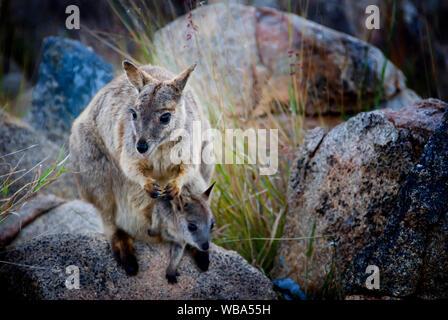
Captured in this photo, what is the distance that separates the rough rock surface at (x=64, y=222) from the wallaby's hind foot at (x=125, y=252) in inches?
56.8

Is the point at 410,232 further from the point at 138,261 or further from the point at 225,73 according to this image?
the point at 225,73

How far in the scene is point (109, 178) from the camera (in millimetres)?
4332

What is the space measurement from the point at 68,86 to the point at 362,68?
14.8ft

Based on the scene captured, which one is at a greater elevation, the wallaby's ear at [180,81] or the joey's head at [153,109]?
the wallaby's ear at [180,81]

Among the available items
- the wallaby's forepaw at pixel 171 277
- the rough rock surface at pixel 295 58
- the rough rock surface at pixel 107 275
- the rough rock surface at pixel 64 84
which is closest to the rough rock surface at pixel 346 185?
the rough rock surface at pixel 107 275

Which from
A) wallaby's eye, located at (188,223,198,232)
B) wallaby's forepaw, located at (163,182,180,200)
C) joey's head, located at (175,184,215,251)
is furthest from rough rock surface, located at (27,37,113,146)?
wallaby's eye, located at (188,223,198,232)

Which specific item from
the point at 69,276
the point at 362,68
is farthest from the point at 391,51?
the point at 69,276

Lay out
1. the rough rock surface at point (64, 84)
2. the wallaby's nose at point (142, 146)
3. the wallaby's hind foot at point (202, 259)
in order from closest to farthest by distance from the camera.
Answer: the wallaby's nose at point (142, 146) → the wallaby's hind foot at point (202, 259) → the rough rock surface at point (64, 84)

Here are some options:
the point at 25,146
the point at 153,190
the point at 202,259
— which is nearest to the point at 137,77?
the point at 153,190

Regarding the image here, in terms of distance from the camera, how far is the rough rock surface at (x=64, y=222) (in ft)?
18.5

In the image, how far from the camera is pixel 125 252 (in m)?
4.07

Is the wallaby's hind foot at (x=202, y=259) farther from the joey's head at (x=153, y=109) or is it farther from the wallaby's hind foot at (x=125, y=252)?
the joey's head at (x=153, y=109)

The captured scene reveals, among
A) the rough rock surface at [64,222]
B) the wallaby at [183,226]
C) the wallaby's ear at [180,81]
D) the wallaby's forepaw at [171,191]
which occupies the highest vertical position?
the wallaby's ear at [180,81]

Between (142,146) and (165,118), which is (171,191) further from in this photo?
(165,118)
